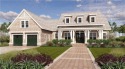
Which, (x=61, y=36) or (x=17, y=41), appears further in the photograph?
(x=61, y=36)

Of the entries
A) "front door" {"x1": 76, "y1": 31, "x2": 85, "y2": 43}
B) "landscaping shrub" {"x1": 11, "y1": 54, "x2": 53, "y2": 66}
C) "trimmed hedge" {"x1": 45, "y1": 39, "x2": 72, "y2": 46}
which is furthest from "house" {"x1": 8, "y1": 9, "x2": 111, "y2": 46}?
"landscaping shrub" {"x1": 11, "y1": 54, "x2": 53, "y2": 66}

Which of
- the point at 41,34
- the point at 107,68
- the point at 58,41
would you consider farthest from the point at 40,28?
the point at 107,68

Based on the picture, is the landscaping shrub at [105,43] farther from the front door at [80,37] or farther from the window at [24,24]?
the window at [24,24]

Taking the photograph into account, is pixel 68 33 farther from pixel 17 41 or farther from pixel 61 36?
pixel 17 41

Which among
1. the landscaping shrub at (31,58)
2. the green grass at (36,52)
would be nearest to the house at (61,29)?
the green grass at (36,52)

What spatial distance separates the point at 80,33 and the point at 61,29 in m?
4.72

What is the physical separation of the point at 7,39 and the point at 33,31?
31.0ft

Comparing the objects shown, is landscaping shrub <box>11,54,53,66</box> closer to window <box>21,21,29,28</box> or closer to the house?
the house

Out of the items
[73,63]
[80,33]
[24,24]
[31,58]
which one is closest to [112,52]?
[73,63]

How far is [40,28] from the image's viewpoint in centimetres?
3681

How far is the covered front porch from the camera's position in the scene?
38.7 meters

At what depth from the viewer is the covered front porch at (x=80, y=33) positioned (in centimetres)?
3866

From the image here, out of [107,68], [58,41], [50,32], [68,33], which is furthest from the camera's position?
[50,32]

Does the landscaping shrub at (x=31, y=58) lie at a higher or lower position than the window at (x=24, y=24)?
lower
